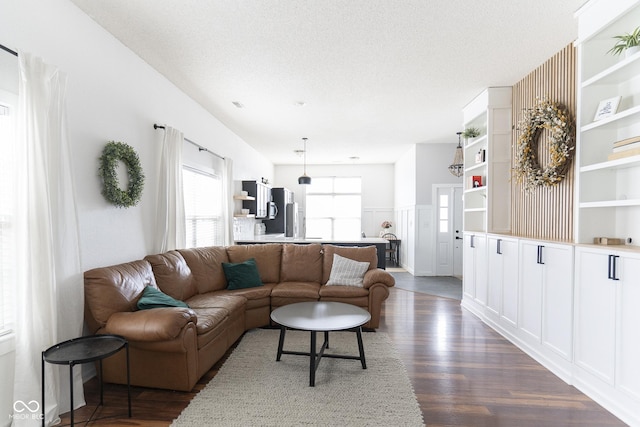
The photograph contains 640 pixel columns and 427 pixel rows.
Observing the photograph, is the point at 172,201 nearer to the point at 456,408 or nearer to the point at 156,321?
the point at 156,321

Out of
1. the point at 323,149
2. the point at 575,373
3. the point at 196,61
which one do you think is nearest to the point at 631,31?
the point at 575,373

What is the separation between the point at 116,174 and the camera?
300 centimetres

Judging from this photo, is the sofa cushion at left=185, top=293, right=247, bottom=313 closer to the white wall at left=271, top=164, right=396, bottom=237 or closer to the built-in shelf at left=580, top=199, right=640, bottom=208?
the built-in shelf at left=580, top=199, right=640, bottom=208

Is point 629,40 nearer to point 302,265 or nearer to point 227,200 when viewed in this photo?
point 302,265

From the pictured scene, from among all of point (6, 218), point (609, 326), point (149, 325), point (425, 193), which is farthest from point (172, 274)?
point (425, 193)

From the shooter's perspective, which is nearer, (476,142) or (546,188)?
(546,188)

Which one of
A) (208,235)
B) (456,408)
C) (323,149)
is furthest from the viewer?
(323,149)

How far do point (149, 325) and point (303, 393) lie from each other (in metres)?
1.26

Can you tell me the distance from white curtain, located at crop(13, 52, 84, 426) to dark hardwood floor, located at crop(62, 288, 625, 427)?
37cm

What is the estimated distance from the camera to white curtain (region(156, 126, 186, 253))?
3.67m

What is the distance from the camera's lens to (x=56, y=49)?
93.8 inches

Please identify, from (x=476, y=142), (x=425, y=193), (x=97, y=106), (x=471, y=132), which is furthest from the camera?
(x=425, y=193)

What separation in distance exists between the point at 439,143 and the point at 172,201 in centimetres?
598

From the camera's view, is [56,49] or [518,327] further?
[518,327]
